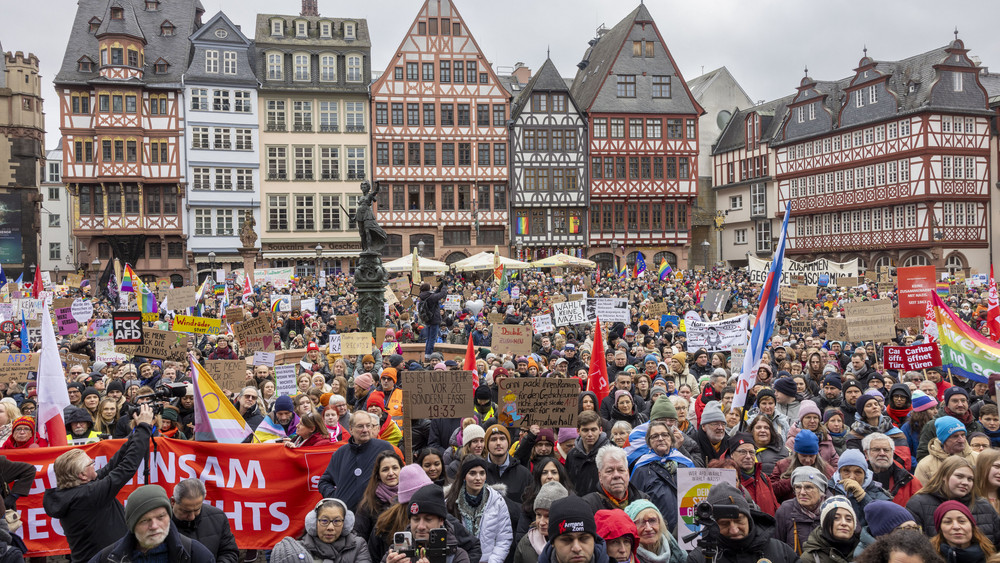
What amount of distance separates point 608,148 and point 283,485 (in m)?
43.4

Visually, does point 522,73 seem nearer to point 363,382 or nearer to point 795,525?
point 363,382

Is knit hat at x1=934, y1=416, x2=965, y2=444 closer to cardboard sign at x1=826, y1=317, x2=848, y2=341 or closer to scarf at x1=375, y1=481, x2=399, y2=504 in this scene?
scarf at x1=375, y1=481, x2=399, y2=504

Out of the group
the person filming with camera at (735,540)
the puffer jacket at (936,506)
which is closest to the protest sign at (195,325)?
the person filming with camera at (735,540)

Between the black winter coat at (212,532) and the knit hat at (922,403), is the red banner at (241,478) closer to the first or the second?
the black winter coat at (212,532)

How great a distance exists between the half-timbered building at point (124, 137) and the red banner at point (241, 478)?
40381 mm

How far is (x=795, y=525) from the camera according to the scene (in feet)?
17.1

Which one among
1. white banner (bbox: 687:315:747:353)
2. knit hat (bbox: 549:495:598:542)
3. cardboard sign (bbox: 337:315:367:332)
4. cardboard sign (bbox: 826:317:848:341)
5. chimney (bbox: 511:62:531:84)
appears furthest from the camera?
chimney (bbox: 511:62:531:84)

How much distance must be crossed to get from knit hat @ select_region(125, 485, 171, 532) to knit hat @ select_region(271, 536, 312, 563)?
708 mm

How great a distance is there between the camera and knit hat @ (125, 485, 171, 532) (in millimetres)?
4516

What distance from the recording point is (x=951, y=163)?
4091 centimetres

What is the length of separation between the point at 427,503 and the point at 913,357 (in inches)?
305

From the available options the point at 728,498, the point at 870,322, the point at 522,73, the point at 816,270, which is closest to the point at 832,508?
the point at 728,498

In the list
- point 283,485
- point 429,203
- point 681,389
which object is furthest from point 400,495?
point 429,203

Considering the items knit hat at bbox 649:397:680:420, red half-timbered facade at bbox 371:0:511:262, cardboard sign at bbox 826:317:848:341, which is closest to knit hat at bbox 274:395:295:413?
knit hat at bbox 649:397:680:420
